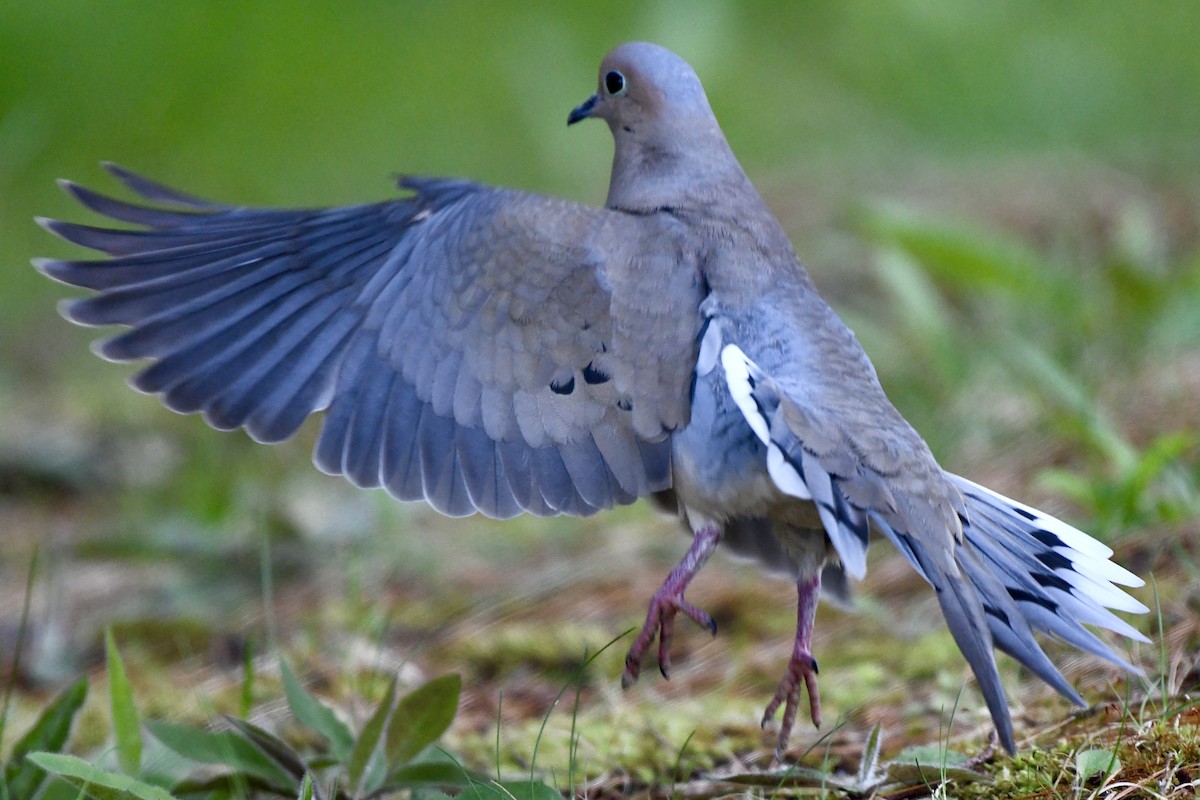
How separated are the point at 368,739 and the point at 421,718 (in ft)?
0.41

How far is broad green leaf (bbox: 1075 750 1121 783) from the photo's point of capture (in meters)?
2.62

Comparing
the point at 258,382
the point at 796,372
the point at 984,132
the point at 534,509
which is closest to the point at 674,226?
the point at 796,372

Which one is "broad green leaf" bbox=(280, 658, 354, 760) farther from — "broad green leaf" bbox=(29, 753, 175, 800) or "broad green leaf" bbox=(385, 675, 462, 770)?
"broad green leaf" bbox=(29, 753, 175, 800)

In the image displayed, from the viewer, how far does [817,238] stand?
7.87 metres

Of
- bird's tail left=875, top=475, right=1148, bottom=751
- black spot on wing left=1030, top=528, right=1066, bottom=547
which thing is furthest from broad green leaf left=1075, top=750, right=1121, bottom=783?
black spot on wing left=1030, top=528, right=1066, bottom=547

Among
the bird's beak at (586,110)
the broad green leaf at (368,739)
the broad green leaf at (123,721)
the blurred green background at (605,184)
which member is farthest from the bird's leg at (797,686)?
the bird's beak at (586,110)

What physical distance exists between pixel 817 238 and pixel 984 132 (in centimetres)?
295

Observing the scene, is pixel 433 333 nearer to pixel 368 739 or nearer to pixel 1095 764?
pixel 368 739

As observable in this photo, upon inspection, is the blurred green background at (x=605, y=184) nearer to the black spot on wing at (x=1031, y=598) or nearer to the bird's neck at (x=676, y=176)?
the black spot on wing at (x=1031, y=598)

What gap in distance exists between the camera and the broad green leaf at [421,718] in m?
3.00

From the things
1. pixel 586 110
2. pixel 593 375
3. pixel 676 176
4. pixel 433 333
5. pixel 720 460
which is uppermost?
pixel 586 110

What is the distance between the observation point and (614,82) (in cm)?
396

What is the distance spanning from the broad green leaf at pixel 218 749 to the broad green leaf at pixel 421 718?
0.75 feet

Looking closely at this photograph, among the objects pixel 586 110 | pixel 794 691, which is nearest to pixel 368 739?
pixel 794 691
